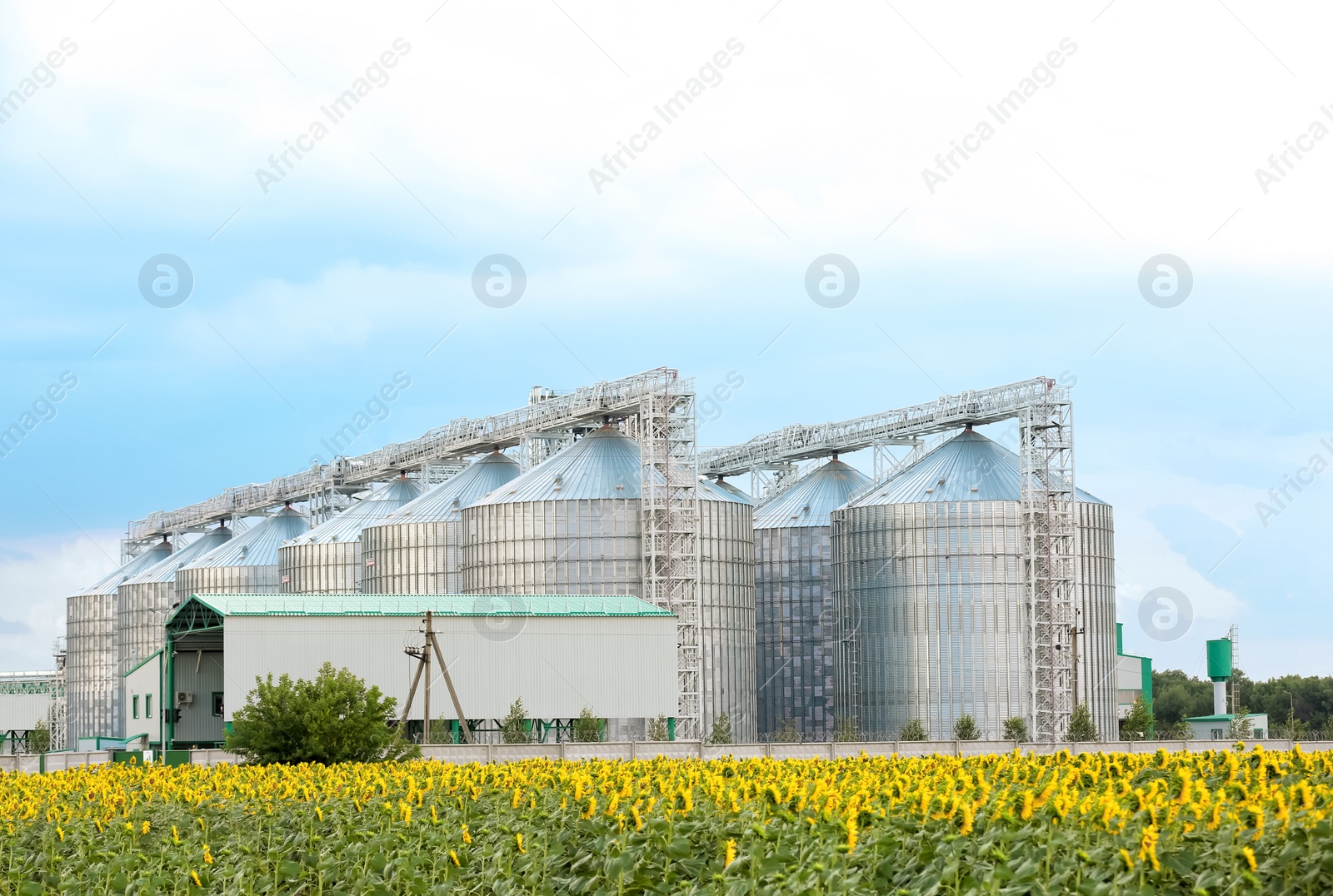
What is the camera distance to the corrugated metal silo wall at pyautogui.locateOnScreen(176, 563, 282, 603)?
359 feet

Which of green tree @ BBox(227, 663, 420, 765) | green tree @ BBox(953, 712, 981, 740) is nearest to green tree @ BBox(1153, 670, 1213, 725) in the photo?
green tree @ BBox(953, 712, 981, 740)

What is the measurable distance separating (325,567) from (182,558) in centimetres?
2790

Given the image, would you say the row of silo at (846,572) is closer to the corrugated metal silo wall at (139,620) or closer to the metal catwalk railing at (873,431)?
the metal catwalk railing at (873,431)

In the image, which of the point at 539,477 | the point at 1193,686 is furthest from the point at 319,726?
the point at 1193,686

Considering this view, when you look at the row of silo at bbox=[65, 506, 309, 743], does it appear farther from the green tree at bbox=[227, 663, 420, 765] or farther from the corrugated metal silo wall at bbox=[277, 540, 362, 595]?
the green tree at bbox=[227, 663, 420, 765]

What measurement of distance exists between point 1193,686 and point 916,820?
137 meters

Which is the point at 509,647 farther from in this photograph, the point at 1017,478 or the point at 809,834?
the point at 809,834

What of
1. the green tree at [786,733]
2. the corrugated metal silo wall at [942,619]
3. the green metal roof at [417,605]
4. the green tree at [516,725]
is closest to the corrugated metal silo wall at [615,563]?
the green tree at [786,733]

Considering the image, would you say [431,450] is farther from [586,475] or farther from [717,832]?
[717,832]

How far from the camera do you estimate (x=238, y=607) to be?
62094 mm

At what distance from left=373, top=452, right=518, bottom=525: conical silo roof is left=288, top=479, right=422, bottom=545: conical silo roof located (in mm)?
6683

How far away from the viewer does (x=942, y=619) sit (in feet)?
260

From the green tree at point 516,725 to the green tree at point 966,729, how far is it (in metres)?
20.8

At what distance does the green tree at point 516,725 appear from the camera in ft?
211
